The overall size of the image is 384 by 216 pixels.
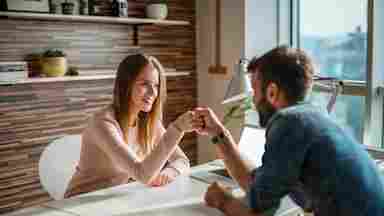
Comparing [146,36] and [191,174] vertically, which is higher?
[146,36]

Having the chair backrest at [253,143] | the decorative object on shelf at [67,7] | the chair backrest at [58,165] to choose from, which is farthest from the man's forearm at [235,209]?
the decorative object on shelf at [67,7]

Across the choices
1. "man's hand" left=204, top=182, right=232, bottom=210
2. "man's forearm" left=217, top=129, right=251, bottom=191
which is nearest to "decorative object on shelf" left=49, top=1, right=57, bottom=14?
"man's forearm" left=217, top=129, right=251, bottom=191

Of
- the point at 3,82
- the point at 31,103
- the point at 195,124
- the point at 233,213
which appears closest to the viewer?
the point at 233,213

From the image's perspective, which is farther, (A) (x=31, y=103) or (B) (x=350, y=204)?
(A) (x=31, y=103)

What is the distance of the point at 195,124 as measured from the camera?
2.04m

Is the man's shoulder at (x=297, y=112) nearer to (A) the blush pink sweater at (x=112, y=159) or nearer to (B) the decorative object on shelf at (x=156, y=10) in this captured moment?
(A) the blush pink sweater at (x=112, y=159)

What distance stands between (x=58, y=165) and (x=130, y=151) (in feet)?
1.57

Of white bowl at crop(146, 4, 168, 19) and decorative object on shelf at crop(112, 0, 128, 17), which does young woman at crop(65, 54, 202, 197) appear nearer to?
decorative object on shelf at crop(112, 0, 128, 17)

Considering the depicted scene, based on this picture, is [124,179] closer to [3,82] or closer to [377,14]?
[3,82]

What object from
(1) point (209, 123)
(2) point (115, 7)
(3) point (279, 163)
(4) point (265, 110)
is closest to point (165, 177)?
(1) point (209, 123)

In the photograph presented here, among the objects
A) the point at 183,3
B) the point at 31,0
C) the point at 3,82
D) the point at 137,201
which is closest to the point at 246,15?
the point at 183,3

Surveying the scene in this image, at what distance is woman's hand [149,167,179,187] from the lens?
199cm

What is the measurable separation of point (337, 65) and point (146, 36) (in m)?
1.31

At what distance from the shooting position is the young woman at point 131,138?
204 cm
